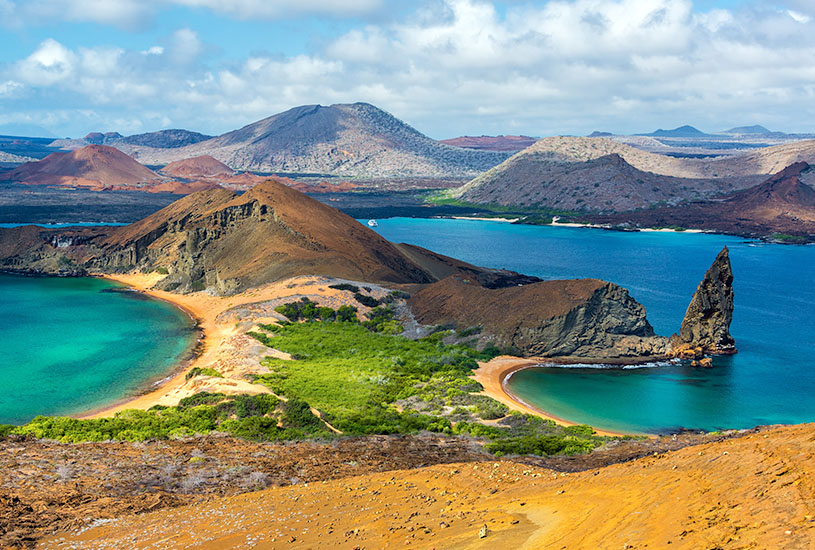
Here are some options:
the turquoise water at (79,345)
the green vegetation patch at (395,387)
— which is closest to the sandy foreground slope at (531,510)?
the green vegetation patch at (395,387)

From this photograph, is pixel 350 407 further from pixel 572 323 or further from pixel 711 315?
pixel 711 315

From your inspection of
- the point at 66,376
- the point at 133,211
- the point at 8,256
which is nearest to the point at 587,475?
the point at 66,376

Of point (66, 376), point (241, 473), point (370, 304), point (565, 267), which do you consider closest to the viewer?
point (241, 473)

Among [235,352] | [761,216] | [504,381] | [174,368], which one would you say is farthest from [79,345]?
[761,216]

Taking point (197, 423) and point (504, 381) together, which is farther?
point (504, 381)

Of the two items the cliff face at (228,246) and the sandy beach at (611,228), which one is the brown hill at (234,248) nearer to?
the cliff face at (228,246)

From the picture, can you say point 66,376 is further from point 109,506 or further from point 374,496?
point 374,496
